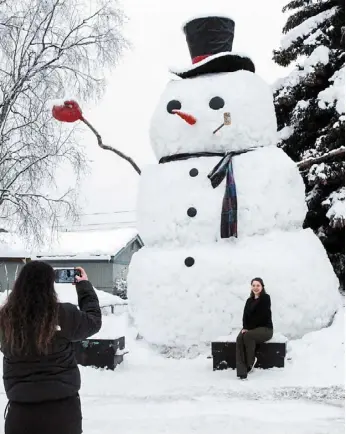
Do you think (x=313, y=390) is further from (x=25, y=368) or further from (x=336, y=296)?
(x=25, y=368)

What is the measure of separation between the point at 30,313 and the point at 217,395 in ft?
11.3

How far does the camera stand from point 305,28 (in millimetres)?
11016

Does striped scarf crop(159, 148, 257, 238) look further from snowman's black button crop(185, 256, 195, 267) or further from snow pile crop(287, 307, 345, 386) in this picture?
snow pile crop(287, 307, 345, 386)

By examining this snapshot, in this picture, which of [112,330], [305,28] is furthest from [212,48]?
[112,330]

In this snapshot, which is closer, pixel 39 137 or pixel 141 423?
pixel 141 423

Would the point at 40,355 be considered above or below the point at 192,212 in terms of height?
below

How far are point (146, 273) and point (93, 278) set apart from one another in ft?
59.0

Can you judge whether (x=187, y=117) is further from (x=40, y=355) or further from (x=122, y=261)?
(x=122, y=261)

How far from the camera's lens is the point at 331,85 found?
404 inches

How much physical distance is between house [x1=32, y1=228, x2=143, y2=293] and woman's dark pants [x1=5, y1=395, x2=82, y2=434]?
21922 millimetres

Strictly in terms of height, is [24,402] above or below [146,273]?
below

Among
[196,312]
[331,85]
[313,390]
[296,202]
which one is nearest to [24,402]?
[313,390]

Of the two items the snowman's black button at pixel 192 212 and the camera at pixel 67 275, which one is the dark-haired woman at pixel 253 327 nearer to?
the snowman's black button at pixel 192 212

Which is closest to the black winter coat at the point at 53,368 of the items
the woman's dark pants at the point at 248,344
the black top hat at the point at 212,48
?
the woman's dark pants at the point at 248,344
